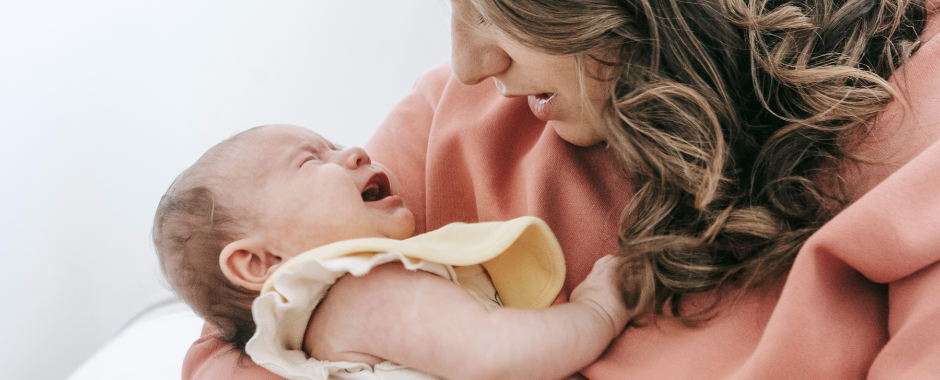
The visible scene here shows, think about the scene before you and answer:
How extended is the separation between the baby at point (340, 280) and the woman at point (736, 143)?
0.08 meters

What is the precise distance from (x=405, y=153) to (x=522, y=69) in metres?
0.43

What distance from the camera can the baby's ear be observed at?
860mm

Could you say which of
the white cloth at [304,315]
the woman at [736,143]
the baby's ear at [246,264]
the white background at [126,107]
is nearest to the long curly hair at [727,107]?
the woman at [736,143]

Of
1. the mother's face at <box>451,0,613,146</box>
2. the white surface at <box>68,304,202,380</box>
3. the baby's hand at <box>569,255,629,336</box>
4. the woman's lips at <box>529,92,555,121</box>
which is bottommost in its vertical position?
the white surface at <box>68,304,202,380</box>

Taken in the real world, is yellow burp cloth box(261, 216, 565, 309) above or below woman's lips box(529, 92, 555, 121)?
below

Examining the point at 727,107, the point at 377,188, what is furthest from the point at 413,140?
the point at 727,107

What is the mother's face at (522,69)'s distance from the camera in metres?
0.82

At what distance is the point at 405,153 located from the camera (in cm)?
123

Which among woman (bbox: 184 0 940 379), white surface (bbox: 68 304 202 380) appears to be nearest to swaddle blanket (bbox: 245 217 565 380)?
woman (bbox: 184 0 940 379)

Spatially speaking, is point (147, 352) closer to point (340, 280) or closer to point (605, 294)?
point (340, 280)

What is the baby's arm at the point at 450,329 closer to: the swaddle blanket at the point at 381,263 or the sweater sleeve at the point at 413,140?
the swaddle blanket at the point at 381,263

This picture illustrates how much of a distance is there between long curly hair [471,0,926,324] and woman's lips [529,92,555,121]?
123mm

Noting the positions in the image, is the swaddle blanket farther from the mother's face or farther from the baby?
the mother's face

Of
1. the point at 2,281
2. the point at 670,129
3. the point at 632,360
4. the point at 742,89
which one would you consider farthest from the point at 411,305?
the point at 2,281
